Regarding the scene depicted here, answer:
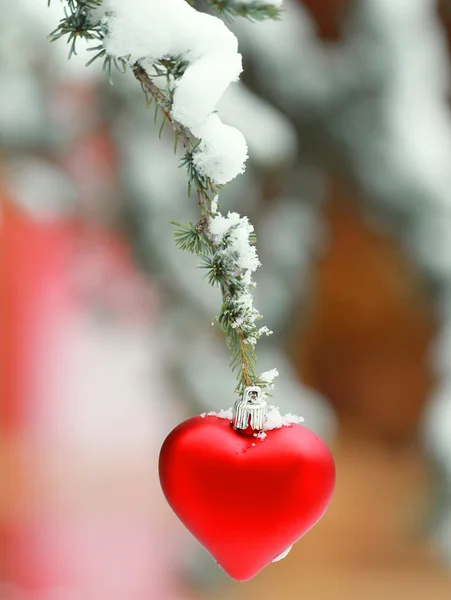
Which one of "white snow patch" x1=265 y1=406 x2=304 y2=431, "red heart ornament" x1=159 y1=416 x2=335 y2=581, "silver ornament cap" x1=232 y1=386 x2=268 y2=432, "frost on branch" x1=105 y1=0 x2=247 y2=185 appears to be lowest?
"red heart ornament" x1=159 y1=416 x2=335 y2=581

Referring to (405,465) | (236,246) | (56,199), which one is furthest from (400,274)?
(236,246)

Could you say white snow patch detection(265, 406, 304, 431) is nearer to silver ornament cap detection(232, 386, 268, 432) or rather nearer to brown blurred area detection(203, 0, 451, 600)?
silver ornament cap detection(232, 386, 268, 432)

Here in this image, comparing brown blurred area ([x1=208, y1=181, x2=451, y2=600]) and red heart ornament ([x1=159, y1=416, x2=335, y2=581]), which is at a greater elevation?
brown blurred area ([x1=208, y1=181, x2=451, y2=600])

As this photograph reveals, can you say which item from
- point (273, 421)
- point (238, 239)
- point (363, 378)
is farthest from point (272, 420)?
point (363, 378)

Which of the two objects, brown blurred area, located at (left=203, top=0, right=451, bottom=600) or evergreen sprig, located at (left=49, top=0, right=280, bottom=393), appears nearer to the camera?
evergreen sprig, located at (left=49, top=0, right=280, bottom=393)

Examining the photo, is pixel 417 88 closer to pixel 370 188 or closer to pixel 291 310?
pixel 370 188

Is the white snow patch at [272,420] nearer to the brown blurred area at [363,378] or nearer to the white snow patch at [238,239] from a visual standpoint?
the white snow patch at [238,239]

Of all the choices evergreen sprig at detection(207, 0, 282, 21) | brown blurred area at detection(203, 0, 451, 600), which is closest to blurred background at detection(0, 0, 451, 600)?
brown blurred area at detection(203, 0, 451, 600)

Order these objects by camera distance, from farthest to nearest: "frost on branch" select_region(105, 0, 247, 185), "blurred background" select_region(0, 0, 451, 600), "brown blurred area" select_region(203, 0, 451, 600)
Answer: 1. "brown blurred area" select_region(203, 0, 451, 600)
2. "blurred background" select_region(0, 0, 451, 600)
3. "frost on branch" select_region(105, 0, 247, 185)
